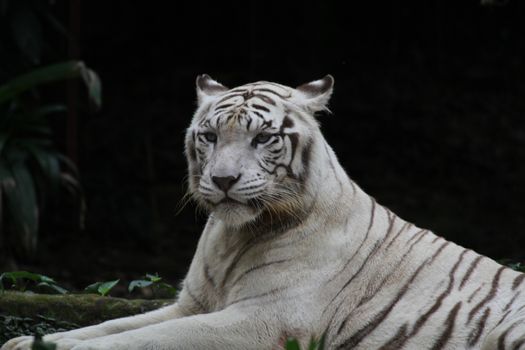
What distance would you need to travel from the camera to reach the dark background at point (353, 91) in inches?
403

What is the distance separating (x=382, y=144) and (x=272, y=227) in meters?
6.48

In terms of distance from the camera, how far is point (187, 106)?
35.2ft

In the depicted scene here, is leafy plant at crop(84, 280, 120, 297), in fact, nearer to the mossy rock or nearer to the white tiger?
the mossy rock

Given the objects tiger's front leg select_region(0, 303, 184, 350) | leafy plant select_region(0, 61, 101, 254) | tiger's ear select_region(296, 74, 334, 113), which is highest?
tiger's ear select_region(296, 74, 334, 113)

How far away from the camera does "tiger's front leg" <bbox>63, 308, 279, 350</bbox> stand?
12.8ft

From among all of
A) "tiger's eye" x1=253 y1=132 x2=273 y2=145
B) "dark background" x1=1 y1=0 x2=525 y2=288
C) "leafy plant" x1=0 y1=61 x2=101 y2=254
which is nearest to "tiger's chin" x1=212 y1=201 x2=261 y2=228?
"tiger's eye" x1=253 y1=132 x2=273 y2=145

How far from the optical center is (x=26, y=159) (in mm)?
8641

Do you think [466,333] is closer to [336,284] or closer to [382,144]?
[336,284]

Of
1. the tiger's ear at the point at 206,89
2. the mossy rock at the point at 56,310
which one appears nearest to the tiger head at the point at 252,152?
the tiger's ear at the point at 206,89

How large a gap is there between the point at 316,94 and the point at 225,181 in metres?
0.68

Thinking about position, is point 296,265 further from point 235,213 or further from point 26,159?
point 26,159

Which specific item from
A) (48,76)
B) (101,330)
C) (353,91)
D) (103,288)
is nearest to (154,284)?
(103,288)

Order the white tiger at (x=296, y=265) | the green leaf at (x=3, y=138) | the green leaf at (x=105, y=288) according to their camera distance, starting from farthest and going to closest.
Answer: the green leaf at (x=3, y=138)
the green leaf at (x=105, y=288)
the white tiger at (x=296, y=265)

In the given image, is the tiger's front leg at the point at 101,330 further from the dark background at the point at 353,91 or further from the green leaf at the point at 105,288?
the dark background at the point at 353,91
